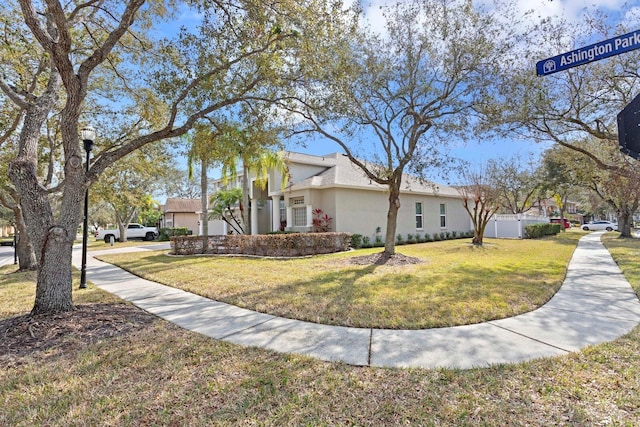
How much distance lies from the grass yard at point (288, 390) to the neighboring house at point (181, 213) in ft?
117

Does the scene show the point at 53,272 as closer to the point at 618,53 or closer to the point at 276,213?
the point at 618,53

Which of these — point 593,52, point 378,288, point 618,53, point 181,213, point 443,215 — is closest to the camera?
point 618,53

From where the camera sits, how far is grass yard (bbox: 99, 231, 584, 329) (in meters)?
5.16

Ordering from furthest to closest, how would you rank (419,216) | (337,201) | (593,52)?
(419,216) < (337,201) < (593,52)

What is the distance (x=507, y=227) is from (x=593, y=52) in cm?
2364

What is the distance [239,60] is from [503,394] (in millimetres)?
6786

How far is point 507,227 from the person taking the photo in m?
24.3

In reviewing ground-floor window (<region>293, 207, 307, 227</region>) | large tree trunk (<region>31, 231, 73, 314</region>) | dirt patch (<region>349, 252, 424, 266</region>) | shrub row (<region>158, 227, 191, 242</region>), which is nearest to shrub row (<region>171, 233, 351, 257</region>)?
dirt patch (<region>349, 252, 424, 266</region>)

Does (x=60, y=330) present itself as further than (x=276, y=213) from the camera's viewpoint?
No

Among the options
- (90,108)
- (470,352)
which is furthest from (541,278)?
(90,108)

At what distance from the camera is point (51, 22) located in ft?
18.7

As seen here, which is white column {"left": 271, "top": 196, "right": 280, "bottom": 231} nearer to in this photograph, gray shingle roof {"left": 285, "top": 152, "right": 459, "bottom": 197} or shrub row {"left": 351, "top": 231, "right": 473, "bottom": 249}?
gray shingle roof {"left": 285, "top": 152, "right": 459, "bottom": 197}

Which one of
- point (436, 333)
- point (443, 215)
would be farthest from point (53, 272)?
point (443, 215)

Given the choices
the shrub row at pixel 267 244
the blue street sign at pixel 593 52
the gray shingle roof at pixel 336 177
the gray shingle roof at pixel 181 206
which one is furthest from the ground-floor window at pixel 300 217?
the gray shingle roof at pixel 181 206
